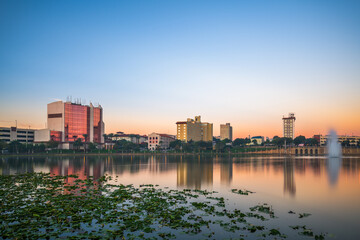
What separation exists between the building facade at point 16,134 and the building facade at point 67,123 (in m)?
6.93

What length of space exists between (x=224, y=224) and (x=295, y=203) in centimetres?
975

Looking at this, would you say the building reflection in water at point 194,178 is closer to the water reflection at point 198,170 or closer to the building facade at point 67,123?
the water reflection at point 198,170

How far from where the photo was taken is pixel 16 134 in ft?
541

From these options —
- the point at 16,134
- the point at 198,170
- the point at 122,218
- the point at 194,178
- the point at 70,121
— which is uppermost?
the point at 70,121

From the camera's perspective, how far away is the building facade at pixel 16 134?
161 m

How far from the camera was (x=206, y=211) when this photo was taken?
17.3m

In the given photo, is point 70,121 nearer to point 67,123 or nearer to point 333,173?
point 67,123

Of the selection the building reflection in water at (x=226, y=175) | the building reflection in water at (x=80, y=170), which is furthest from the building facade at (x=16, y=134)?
the building reflection in water at (x=226, y=175)

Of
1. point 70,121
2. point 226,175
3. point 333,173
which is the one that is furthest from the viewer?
point 70,121

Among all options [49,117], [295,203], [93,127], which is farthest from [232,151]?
[295,203]

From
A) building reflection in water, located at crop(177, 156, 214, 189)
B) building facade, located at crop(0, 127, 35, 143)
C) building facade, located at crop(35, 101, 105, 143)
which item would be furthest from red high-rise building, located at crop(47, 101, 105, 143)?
building reflection in water, located at crop(177, 156, 214, 189)

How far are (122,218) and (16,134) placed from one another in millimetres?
179808

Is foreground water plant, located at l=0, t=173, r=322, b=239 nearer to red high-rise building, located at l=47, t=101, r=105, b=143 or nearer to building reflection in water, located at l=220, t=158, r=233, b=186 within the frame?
building reflection in water, located at l=220, t=158, r=233, b=186

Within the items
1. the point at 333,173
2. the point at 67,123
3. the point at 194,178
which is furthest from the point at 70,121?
the point at 333,173
